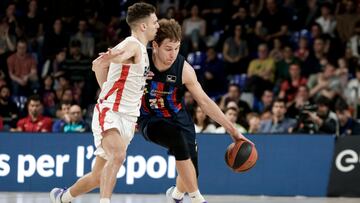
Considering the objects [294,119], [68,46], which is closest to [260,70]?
[294,119]

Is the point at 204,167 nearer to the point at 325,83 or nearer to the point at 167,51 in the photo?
the point at 325,83

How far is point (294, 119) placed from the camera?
15.8 metres

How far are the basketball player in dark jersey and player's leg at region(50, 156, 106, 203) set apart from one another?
67 centimetres

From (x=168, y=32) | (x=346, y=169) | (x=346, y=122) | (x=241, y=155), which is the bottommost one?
(x=346, y=169)

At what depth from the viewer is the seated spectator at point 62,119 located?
1527 centimetres

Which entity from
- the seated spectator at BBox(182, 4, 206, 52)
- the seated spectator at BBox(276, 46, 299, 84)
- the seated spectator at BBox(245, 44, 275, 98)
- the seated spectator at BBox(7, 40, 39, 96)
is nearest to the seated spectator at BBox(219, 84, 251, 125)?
the seated spectator at BBox(245, 44, 275, 98)

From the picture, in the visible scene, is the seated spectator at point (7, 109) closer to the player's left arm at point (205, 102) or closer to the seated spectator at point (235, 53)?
the seated spectator at point (235, 53)

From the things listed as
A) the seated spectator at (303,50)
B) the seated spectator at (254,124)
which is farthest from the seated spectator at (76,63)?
the seated spectator at (254,124)

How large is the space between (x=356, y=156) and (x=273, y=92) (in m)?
3.48

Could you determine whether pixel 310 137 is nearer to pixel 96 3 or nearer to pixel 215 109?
pixel 215 109

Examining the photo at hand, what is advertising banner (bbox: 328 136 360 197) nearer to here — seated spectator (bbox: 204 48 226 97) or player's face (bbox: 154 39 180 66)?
seated spectator (bbox: 204 48 226 97)

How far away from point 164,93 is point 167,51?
49 cm

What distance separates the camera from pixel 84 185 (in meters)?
10.3

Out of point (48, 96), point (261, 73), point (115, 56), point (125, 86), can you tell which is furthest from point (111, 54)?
point (261, 73)
